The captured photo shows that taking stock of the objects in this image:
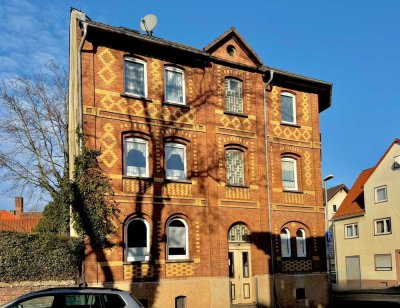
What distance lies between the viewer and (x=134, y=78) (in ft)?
68.7

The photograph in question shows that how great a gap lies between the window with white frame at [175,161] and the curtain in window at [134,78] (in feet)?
8.38

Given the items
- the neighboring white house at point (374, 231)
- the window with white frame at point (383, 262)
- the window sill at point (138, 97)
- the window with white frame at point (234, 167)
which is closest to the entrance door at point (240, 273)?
the window with white frame at point (234, 167)

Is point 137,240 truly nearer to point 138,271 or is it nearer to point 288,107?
point 138,271

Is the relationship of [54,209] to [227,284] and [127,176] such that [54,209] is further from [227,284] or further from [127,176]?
[227,284]

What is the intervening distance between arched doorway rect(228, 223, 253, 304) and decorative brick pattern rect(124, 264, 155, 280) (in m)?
4.07

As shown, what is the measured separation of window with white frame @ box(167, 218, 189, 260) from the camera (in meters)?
20.5

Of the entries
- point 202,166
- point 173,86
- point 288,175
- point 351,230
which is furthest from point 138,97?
point 351,230

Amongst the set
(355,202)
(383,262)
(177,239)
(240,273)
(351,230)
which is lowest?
(383,262)

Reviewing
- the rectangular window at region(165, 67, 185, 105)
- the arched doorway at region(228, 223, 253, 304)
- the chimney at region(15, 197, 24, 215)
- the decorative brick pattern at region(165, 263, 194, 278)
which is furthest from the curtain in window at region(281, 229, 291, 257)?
the chimney at region(15, 197, 24, 215)

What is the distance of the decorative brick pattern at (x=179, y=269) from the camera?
65.6 feet

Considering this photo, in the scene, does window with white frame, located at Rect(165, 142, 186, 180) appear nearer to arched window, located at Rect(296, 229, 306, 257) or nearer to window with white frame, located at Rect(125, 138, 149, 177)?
window with white frame, located at Rect(125, 138, 149, 177)

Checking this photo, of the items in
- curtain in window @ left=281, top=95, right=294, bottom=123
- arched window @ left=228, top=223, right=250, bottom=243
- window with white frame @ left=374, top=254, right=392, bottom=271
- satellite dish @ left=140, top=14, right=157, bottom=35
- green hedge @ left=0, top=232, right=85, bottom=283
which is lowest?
window with white frame @ left=374, top=254, right=392, bottom=271

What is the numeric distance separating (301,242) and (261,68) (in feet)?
28.2

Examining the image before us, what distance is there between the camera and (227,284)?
21.3 metres
